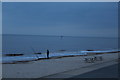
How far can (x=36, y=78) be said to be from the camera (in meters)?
9.64

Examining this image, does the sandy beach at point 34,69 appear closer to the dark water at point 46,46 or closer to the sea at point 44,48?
the sea at point 44,48

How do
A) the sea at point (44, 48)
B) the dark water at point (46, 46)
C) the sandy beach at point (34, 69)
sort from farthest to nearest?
the dark water at point (46, 46)
the sea at point (44, 48)
the sandy beach at point (34, 69)

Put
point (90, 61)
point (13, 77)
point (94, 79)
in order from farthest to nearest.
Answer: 1. point (90, 61)
2. point (13, 77)
3. point (94, 79)

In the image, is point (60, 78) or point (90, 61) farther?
point (90, 61)

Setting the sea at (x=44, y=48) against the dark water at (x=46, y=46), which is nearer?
the sea at (x=44, y=48)

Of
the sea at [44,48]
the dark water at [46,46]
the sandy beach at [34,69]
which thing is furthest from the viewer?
the dark water at [46,46]

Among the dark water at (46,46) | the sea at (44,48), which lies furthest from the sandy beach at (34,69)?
the dark water at (46,46)

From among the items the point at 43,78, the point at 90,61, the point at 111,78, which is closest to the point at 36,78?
the point at 43,78

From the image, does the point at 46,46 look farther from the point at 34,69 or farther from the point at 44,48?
the point at 34,69

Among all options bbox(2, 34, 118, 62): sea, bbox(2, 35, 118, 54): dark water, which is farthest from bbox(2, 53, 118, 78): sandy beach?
bbox(2, 35, 118, 54): dark water

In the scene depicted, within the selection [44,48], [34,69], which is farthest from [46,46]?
[34,69]

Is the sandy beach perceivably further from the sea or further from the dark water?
the dark water

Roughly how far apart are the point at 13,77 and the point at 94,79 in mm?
3161

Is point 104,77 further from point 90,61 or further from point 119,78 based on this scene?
point 90,61
